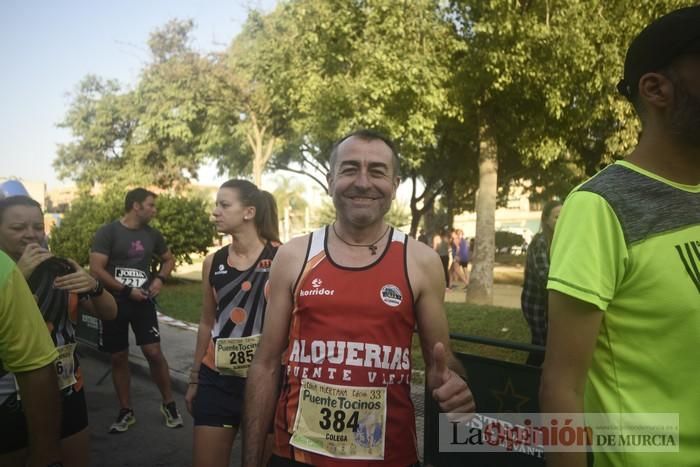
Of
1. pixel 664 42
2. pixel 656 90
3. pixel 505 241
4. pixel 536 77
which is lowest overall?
pixel 656 90

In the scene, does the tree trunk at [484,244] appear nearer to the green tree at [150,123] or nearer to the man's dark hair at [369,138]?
the man's dark hair at [369,138]

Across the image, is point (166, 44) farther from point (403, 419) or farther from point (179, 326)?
point (403, 419)

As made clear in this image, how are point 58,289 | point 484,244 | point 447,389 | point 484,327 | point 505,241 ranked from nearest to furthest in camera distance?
1. point 447,389
2. point 58,289
3. point 484,327
4. point 484,244
5. point 505,241

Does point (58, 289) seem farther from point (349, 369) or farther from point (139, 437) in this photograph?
point (139, 437)

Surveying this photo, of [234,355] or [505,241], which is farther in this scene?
[505,241]

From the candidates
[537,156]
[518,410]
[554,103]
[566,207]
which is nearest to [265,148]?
[537,156]

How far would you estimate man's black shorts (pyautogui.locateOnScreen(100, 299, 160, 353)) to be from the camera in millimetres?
6004

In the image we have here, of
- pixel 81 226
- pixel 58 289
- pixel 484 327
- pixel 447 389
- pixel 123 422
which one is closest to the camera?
pixel 447 389

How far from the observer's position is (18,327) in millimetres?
2037

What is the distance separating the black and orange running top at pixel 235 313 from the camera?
370 cm

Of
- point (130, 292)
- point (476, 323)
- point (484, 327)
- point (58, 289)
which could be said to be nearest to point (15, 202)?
point (58, 289)

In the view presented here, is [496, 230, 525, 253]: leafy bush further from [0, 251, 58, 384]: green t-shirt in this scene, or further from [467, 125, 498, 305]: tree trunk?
[0, 251, 58, 384]: green t-shirt

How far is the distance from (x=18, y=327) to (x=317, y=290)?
1.04 m


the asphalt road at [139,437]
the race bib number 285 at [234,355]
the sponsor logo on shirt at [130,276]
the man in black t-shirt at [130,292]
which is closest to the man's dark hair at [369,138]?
the race bib number 285 at [234,355]
